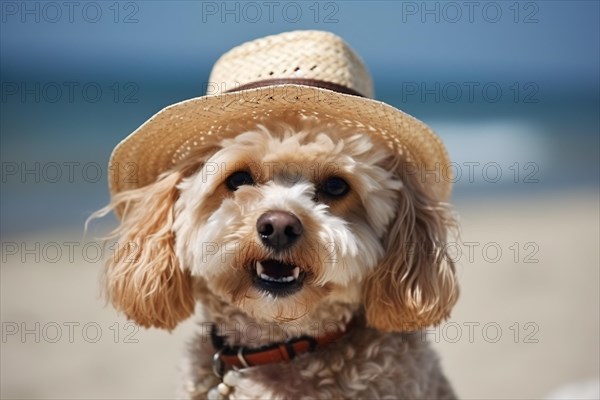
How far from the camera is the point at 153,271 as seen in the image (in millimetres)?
2746

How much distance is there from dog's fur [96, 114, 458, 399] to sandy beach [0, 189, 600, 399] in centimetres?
44

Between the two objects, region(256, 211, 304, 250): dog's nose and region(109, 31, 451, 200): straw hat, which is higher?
region(109, 31, 451, 200): straw hat

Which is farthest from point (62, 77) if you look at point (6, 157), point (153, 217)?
point (153, 217)

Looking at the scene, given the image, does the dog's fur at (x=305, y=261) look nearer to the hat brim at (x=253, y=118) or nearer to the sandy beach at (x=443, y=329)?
the hat brim at (x=253, y=118)

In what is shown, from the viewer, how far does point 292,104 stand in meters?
2.58

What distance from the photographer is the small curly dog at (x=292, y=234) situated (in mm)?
2510

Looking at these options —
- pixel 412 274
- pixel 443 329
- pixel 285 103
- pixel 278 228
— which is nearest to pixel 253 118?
pixel 285 103

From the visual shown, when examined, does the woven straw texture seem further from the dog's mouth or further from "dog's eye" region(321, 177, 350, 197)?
the dog's mouth

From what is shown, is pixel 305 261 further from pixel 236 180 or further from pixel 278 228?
pixel 236 180

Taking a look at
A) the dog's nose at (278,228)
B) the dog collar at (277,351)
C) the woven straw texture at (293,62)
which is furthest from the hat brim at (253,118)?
the dog collar at (277,351)

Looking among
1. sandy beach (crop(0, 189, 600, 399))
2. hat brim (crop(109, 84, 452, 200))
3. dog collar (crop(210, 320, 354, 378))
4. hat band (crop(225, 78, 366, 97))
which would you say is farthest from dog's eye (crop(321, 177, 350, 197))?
sandy beach (crop(0, 189, 600, 399))

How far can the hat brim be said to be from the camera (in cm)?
250

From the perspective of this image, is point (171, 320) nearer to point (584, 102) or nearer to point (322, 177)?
point (322, 177)

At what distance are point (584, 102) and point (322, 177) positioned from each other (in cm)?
2613
